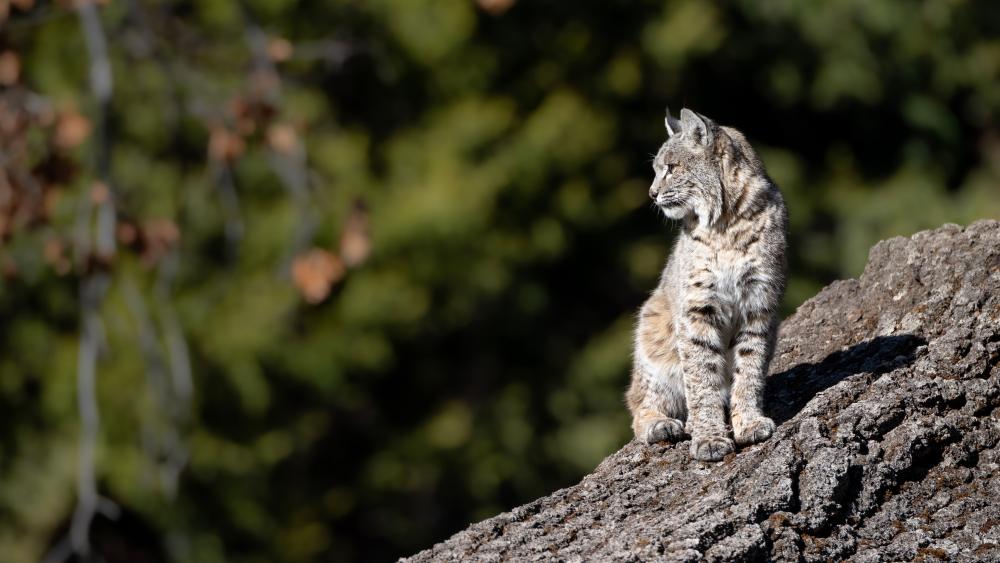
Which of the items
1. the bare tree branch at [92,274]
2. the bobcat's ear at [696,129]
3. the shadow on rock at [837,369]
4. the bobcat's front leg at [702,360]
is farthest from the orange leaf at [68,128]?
the shadow on rock at [837,369]

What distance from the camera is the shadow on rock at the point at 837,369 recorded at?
398 centimetres

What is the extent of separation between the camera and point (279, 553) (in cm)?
1202

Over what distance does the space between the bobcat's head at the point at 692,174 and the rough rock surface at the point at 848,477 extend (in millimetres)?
639

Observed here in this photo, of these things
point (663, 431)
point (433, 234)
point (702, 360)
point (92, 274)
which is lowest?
point (663, 431)

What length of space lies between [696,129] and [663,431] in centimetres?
106

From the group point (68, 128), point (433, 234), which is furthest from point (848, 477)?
point (433, 234)

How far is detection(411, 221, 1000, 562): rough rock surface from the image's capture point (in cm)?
315

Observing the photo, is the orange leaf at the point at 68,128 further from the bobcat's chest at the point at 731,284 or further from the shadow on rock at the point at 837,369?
the shadow on rock at the point at 837,369

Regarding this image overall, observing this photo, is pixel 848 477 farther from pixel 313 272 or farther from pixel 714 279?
pixel 313 272

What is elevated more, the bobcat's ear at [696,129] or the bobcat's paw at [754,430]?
the bobcat's ear at [696,129]

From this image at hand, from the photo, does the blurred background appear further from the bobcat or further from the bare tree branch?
the bobcat

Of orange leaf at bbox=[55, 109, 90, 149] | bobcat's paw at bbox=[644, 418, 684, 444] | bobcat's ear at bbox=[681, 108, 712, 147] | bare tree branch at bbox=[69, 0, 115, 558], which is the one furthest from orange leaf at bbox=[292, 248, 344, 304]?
bobcat's paw at bbox=[644, 418, 684, 444]

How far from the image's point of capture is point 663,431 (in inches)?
166

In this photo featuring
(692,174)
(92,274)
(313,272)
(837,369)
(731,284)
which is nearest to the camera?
(837,369)
